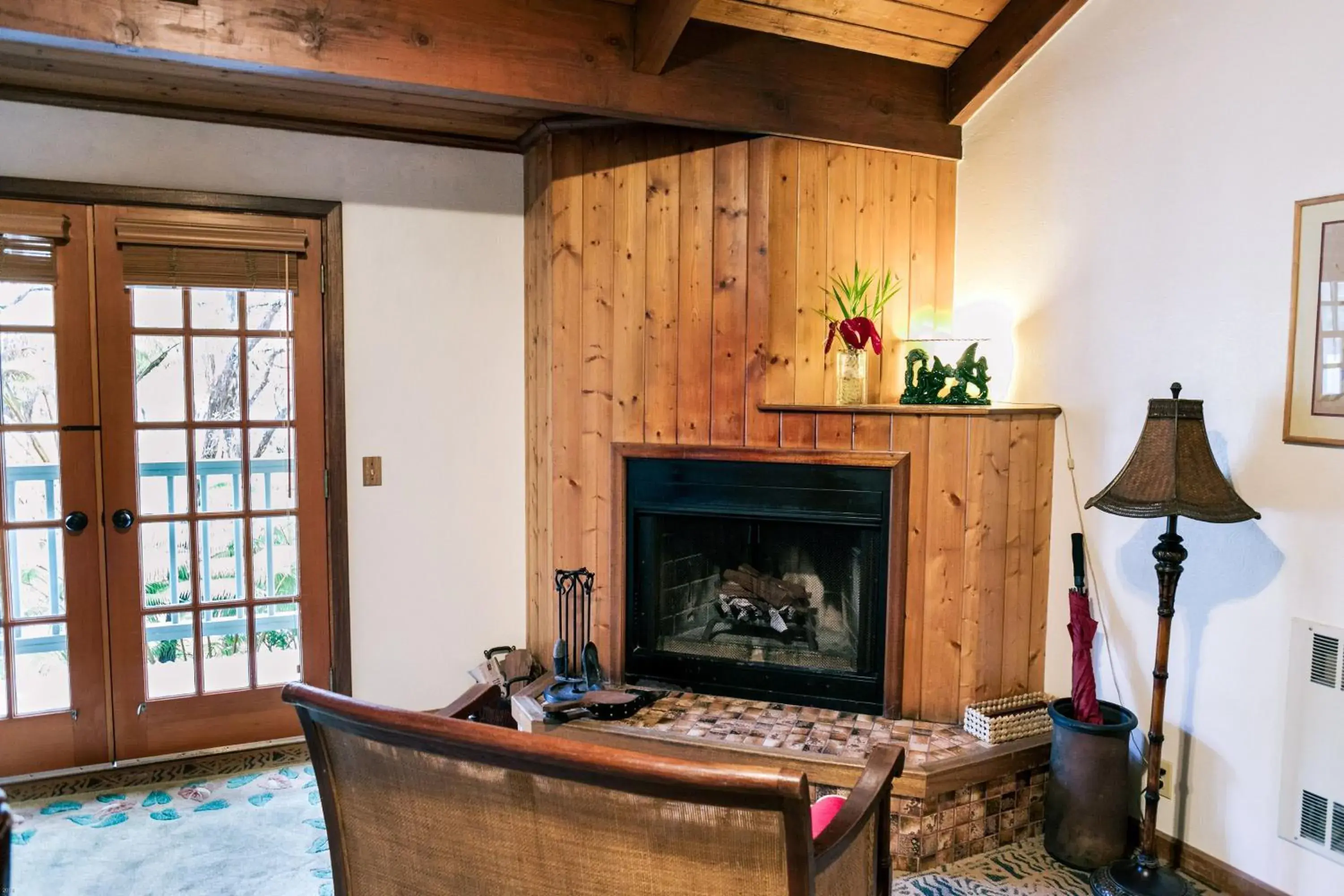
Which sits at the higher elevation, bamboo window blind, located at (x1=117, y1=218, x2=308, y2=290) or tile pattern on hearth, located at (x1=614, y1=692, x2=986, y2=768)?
bamboo window blind, located at (x1=117, y1=218, x2=308, y2=290)

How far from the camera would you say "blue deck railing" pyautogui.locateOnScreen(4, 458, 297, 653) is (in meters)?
3.06

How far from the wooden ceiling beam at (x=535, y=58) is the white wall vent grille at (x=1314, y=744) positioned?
207cm

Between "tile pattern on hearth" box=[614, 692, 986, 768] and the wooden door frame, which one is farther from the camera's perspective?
the wooden door frame

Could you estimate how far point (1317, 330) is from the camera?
2.25 meters

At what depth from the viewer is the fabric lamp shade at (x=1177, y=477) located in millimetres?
2275

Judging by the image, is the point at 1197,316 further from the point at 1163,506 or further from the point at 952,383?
the point at 952,383

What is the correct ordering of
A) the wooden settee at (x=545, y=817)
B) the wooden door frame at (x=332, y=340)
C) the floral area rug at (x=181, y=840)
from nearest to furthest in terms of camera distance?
the wooden settee at (x=545, y=817) < the floral area rug at (x=181, y=840) < the wooden door frame at (x=332, y=340)

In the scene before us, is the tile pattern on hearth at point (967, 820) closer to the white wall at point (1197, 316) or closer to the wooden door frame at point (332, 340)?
the white wall at point (1197, 316)

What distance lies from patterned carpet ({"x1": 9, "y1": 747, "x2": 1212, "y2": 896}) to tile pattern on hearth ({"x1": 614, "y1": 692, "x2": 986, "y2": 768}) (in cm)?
36

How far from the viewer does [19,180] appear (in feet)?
9.73

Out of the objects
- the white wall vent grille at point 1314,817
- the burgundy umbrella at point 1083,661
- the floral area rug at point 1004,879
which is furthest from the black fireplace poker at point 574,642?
the white wall vent grille at point 1314,817

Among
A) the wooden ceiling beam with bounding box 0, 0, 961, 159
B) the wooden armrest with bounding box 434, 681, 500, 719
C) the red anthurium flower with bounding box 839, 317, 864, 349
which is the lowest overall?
the wooden armrest with bounding box 434, 681, 500, 719

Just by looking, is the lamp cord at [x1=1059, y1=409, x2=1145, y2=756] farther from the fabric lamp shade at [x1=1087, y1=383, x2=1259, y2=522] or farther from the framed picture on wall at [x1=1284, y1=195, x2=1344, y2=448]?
the framed picture on wall at [x1=1284, y1=195, x2=1344, y2=448]

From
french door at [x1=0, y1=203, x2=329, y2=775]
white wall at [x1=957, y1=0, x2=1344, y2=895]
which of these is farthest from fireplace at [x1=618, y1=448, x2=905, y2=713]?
french door at [x1=0, y1=203, x2=329, y2=775]
